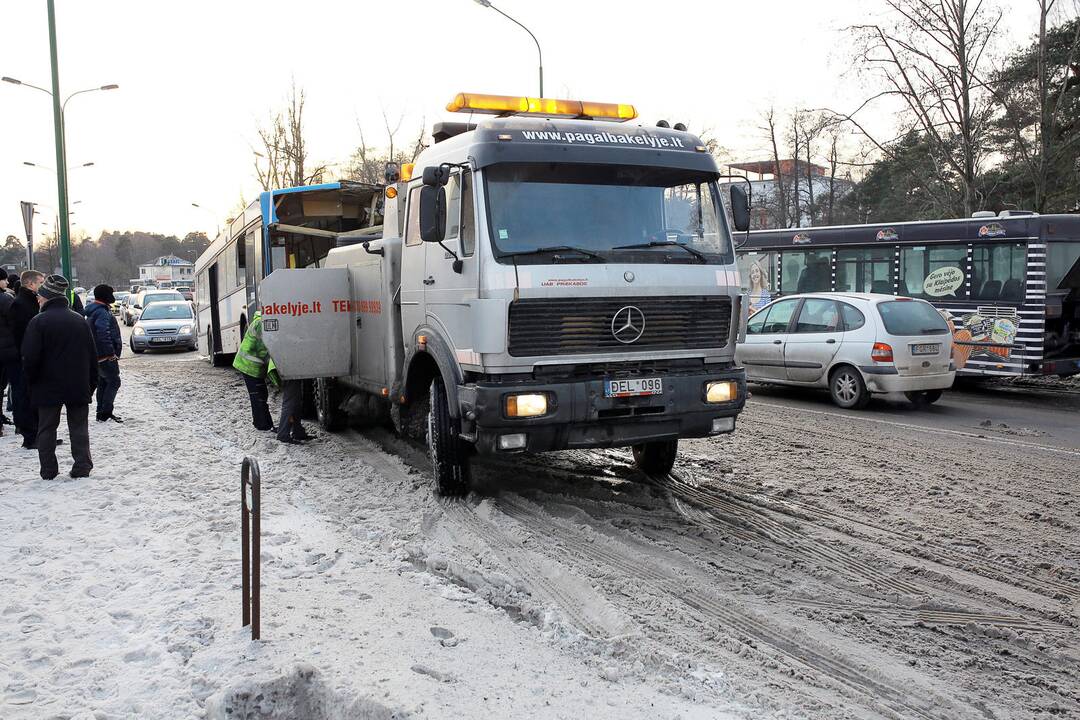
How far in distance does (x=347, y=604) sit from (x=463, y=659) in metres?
0.95

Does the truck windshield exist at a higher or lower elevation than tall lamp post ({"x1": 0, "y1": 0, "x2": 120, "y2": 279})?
lower

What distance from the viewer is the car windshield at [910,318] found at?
11805 millimetres

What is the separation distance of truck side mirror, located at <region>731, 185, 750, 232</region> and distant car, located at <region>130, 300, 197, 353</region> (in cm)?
2191

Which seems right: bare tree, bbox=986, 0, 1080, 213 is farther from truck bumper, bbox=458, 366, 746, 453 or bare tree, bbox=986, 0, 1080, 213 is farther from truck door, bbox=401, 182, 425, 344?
truck door, bbox=401, 182, 425, 344

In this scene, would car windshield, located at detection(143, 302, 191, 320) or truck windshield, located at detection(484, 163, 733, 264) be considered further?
car windshield, located at detection(143, 302, 191, 320)

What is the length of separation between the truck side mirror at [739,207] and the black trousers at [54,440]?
6.01m

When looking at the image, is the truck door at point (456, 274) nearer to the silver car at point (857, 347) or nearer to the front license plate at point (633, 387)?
the front license plate at point (633, 387)

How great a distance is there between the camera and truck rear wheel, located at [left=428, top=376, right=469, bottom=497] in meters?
7.00

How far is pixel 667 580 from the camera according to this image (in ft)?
17.2

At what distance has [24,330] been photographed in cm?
975

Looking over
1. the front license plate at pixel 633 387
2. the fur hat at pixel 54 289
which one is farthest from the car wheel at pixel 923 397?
the fur hat at pixel 54 289

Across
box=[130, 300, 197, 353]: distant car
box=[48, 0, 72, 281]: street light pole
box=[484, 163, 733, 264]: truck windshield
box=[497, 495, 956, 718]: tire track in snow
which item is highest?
box=[48, 0, 72, 281]: street light pole

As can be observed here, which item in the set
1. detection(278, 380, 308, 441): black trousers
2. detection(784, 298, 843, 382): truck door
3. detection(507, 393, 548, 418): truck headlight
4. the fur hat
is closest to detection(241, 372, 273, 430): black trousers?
detection(278, 380, 308, 441): black trousers

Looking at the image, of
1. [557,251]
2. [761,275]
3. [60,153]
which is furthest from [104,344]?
[761,275]
